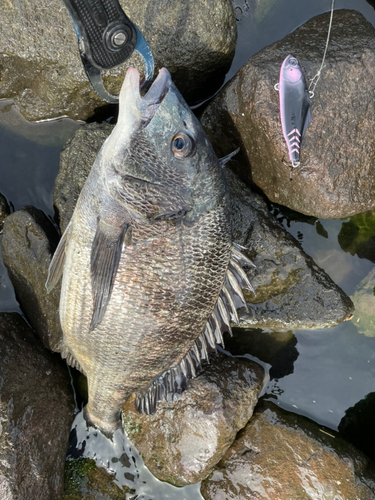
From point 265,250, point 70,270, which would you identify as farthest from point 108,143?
point 265,250

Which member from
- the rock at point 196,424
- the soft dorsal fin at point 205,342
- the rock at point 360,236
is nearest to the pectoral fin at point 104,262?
the soft dorsal fin at point 205,342

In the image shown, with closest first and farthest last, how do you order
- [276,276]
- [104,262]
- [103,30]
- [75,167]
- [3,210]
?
[103,30] < [104,262] < [75,167] < [276,276] < [3,210]

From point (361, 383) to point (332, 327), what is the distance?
68 cm

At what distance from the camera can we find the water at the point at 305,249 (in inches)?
145

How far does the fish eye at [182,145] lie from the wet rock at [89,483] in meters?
3.21

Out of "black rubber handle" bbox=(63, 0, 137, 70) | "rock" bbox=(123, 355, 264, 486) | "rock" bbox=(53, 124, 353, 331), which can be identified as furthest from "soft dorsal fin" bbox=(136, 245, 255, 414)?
"black rubber handle" bbox=(63, 0, 137, 70)

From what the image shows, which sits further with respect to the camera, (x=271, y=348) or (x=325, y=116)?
(x=271, y=348)

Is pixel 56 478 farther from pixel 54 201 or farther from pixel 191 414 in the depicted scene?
pixel 54 201

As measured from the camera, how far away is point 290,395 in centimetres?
388

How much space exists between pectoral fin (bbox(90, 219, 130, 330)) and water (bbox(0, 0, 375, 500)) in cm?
152

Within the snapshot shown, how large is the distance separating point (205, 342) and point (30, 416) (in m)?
1.73

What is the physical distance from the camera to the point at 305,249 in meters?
3.87

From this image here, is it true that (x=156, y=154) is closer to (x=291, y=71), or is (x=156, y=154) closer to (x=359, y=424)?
(x=291, y=71)

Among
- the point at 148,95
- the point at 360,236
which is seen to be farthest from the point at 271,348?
the point at 148,95
